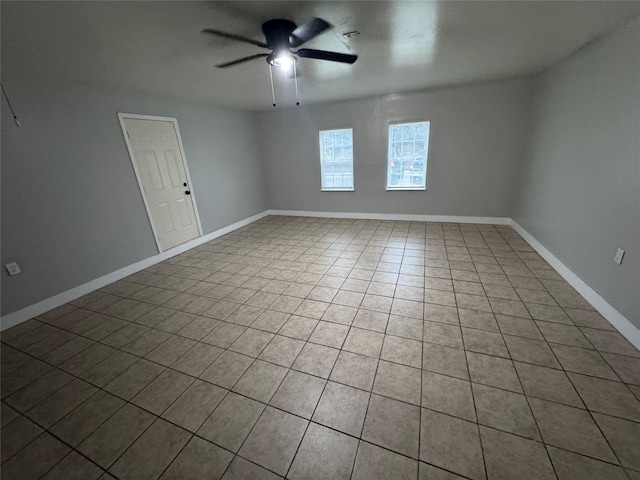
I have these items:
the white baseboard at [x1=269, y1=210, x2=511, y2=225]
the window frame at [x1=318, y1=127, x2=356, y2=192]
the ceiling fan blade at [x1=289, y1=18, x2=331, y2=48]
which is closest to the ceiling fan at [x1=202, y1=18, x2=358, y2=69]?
the ceiling fan blade at [x1=289, y1=18, x2=331, y2=48]

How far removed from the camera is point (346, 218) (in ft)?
18.4

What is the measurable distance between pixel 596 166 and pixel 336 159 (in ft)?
12.9

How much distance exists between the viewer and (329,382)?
1719mm

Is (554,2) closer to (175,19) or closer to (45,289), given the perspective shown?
(175,19)

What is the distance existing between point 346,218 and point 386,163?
4.61ft

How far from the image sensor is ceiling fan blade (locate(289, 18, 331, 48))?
66.2 inches

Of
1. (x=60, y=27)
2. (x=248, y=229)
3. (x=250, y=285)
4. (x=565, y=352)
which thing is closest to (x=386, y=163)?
(x=248, y=229)

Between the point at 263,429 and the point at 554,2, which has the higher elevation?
the point at 554,2

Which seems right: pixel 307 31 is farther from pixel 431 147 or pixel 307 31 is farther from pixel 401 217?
pixel 401 217

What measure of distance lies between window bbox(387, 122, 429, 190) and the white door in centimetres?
377

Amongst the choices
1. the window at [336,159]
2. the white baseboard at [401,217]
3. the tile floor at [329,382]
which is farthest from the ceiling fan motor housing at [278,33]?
the white baseboard at [401,217]

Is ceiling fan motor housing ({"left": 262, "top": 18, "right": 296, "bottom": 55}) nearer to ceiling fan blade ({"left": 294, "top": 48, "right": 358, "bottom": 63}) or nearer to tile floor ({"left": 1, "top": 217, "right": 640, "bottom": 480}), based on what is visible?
ceiling fan blade ({"left": 294, "top": 48, "right": 358, "bottom": 63})

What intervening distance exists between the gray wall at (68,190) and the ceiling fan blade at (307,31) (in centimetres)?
269

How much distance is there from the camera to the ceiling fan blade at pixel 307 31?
168cm
